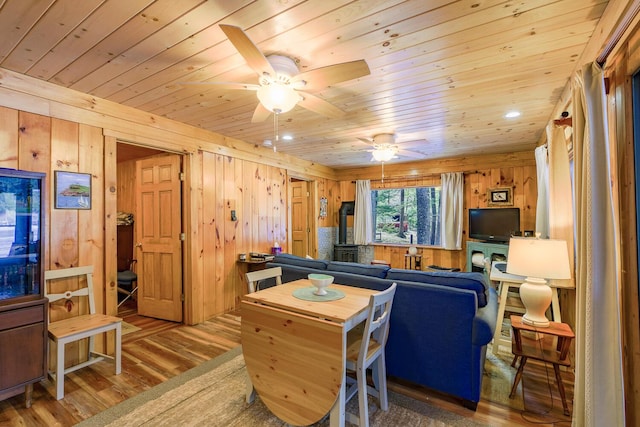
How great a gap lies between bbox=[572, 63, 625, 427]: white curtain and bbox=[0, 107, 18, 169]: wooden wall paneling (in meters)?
3.79

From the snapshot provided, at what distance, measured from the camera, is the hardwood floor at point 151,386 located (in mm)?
1867

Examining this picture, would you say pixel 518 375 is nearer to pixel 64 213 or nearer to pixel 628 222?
pixel 628 222

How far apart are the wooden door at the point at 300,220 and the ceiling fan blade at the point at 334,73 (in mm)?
3987

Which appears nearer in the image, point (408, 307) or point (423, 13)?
point (423, 13)

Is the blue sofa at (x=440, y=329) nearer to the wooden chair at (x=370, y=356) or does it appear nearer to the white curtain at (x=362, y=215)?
the wooden chair at (x=370, y=356)

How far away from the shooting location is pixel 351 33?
165cm

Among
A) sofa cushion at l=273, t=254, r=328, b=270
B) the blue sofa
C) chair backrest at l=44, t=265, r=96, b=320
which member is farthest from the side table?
chair backrest at l=44, t=265, r=96, b=320

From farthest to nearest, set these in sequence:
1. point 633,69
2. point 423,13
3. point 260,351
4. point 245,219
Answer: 1. point 245,219
2. point 260,351
3. point 423,13
4. point 633,69

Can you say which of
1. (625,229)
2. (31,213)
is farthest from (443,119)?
(31,213)

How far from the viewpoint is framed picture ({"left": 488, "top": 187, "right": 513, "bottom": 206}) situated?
188 inches

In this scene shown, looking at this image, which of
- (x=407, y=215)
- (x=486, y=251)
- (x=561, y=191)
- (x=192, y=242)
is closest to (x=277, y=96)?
(x=192, y=242)

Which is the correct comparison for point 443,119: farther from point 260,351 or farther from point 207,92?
point 260,351

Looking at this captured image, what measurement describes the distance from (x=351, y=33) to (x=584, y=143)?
4.64 feet

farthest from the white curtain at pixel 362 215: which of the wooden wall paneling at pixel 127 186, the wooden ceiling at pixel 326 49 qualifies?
the wooden wall paneling at pixel 127 186
